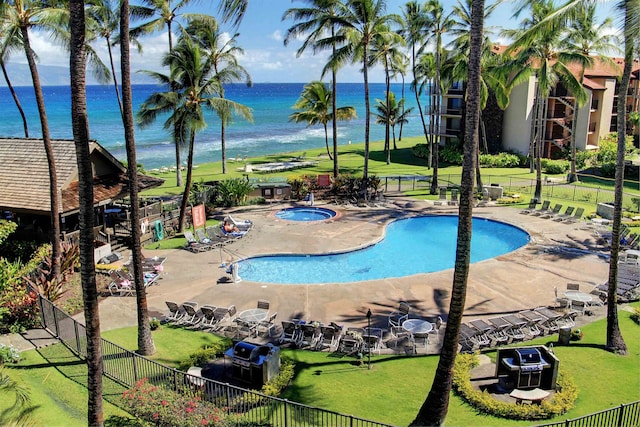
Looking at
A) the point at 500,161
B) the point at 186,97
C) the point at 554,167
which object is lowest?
the point at 554,167

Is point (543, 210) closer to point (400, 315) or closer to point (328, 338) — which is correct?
Result: point (400, 315)

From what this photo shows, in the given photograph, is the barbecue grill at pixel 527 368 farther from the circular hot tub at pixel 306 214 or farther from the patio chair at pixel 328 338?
the circular hot tub at pixel 306 214

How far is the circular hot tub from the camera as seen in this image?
31538mm

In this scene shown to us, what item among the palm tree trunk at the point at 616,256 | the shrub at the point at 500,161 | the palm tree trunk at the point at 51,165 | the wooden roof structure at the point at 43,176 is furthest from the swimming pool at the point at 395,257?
the shrub at the point at 500,161

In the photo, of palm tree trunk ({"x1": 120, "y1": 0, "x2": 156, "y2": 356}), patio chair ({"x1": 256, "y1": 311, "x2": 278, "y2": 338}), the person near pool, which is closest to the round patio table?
patio chair ({"x1": 256, "y1": 311, "x2": 278, "y2": 338})

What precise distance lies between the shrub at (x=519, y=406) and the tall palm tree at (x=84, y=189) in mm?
8559

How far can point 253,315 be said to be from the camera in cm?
1666

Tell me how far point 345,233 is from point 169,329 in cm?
1280

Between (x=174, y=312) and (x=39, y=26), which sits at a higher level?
(x=39, y=26)

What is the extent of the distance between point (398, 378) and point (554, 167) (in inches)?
1521

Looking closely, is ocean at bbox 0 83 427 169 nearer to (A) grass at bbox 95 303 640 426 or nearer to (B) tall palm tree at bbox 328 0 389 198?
(B) tall palm tree at bbox 328 0 389 198

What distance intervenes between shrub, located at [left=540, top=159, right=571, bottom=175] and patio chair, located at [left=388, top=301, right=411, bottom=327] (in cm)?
3418

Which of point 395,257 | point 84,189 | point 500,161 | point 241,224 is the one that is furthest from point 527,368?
point 500,161

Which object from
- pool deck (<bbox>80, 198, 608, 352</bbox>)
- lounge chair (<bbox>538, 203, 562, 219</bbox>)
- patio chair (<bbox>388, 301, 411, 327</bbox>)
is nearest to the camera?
patio chair (<bbox>388, 301, 411, 327</bbox>)
